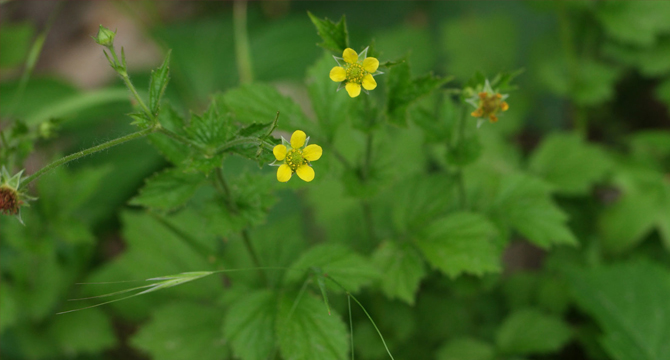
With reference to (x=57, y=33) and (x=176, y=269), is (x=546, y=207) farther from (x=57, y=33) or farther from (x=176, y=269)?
(x=57, y=33)

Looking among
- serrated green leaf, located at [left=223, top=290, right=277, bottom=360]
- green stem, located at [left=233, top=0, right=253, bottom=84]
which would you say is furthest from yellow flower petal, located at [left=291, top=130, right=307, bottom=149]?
green stem, located at [left=233, top=0, right=253, bottom=84]

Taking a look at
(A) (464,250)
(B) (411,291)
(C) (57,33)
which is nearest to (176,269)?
(B) (411,291)

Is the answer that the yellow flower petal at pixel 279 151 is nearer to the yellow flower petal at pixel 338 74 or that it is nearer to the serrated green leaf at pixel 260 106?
the yellow flower petal at pixel 338 74

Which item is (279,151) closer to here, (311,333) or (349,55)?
(349,55)

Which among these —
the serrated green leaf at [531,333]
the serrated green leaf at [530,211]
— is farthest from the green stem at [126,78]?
the serrated green leaf at [531,333]

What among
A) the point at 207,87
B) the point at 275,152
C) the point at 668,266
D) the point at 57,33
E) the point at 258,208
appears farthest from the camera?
the point at 57,33

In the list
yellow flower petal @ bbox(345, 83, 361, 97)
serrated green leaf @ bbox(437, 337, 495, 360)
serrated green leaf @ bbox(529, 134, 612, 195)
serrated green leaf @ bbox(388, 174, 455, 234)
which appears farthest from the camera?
serrated green leaf @ bbox(529, 134, 612, 195)

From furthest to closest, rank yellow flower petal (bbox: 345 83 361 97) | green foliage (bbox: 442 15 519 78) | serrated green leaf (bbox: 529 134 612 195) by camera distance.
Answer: green foliage (bbox: 442 15 519 78) < serrated green leaf (bbox: 529 134 612 195) < yellow flower petal (bbox: 345 83 361 97)

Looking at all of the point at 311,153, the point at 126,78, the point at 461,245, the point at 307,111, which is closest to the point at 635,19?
the point at 461,245

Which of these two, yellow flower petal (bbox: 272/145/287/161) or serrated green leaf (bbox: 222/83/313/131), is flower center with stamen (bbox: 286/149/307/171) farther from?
serrated green leaf (bbox: 222/83/313/131)
